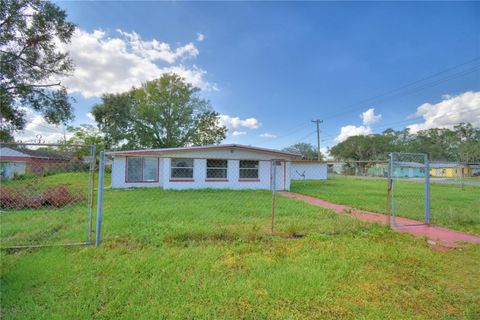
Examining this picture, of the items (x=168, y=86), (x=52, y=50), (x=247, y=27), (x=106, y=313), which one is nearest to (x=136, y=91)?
(x=168, y=86)

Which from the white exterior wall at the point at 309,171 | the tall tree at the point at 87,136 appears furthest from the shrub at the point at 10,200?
the tall tree at the point at 87,136

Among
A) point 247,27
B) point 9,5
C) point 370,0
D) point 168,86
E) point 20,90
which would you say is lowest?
point 20,90

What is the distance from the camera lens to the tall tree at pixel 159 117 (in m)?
30.5

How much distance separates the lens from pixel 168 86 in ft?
107

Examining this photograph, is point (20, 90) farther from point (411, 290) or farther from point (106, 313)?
point (411, 290)

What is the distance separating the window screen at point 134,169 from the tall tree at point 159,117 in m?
15.9

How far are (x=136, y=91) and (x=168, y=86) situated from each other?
183 inches

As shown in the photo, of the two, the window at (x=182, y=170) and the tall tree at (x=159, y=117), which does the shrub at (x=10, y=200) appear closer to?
the window at (x=182, y=170)

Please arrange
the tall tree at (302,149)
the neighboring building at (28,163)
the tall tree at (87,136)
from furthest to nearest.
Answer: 1. the tall tree at (302,149)
2. the tall tree at (87,136)
3. the neighboring building at (28,163)

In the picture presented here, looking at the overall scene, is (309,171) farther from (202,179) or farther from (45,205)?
(45,205)

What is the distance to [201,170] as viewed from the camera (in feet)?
46.2

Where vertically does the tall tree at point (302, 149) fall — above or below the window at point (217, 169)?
above

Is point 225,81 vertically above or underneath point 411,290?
above

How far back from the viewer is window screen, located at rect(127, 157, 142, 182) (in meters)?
14.9
